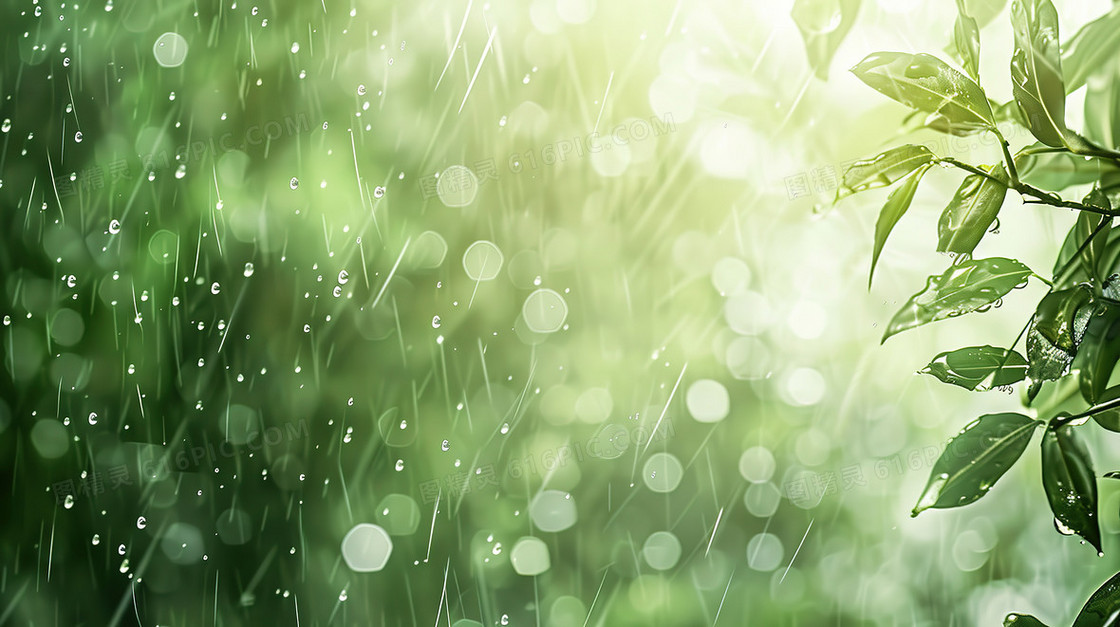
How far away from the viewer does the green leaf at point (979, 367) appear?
302 millimetres

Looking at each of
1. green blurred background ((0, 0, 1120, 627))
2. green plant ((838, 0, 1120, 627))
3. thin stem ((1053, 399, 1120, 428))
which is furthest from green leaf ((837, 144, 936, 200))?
green blurred background ((0, 0, 1120, 627))

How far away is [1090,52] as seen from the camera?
0.31 meters

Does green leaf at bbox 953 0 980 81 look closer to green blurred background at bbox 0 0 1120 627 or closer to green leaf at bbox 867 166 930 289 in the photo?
green leaf at bbox 867 166 930 289

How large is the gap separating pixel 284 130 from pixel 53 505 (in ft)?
1.41

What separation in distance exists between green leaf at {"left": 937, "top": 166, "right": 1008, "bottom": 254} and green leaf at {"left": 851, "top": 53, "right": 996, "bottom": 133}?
0.8 inches

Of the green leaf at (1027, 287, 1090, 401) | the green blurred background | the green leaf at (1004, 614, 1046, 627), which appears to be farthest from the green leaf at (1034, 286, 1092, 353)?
the green blurred background

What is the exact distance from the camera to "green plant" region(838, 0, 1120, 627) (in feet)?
0.85

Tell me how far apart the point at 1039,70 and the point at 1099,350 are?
0.10 m

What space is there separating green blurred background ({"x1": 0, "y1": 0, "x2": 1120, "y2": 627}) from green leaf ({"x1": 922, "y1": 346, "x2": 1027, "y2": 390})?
37 cm

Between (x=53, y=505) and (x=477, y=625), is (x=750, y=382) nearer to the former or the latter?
(x=477, y=625)

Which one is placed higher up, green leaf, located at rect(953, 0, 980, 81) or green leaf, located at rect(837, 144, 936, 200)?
green leaf, located at rect(953, 0, 980, 81)

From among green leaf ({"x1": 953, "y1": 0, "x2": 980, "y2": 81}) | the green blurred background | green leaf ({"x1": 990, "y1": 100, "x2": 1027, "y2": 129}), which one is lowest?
the green blurred background

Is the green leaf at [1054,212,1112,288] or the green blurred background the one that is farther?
the green blurred background

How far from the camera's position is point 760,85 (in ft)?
2.33
